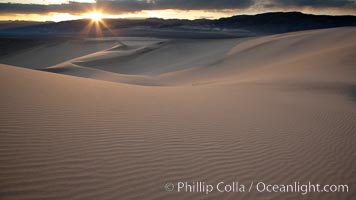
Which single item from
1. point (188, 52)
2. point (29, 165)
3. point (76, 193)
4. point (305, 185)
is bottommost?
point (305, 185)

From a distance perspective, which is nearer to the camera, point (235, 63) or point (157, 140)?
point (157, 140)

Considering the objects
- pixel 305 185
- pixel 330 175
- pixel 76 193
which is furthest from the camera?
pixel 330 175

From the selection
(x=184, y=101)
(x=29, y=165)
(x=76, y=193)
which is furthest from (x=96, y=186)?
(x=184, y=101)

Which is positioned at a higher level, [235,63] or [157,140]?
→ [235,63]

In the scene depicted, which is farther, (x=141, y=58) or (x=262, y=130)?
(x=141, y=58)

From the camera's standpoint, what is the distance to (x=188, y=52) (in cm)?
3547

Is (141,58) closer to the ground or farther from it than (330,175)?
farther from it

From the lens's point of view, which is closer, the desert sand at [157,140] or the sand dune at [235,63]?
the desert sand at [157,140]

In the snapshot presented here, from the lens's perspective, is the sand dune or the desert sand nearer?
the desert sand

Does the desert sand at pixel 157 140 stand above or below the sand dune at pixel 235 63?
below

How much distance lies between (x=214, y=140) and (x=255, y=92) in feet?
17.6

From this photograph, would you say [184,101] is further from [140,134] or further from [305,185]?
[305,185]

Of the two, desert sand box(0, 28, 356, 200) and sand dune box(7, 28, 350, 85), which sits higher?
sand dune box(7, 28, 350, 85)

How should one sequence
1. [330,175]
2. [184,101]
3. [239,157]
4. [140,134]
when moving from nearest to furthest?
[330,175], [239,157], [140,134], [184,101]
